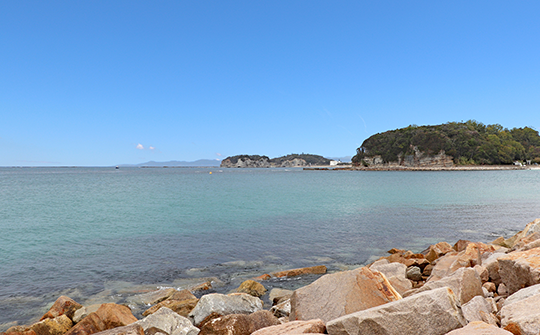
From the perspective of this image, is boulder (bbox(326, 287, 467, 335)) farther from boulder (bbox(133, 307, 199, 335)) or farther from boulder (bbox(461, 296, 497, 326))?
boulder (bbox(133, 307, 199, 335))

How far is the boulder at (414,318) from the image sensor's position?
4.37 metres

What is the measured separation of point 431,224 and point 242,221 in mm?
12880

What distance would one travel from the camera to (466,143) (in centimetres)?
16188

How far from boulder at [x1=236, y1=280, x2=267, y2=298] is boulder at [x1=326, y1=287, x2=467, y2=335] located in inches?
237

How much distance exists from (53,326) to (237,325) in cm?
465

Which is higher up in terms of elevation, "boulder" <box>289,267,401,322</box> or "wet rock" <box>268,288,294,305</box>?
"boulder" <box>289,267,401,322</box>

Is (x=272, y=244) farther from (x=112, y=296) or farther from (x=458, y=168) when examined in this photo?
(x=458, y=168)

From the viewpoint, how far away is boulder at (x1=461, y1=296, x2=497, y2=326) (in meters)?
4.95

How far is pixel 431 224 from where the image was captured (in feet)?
72.5

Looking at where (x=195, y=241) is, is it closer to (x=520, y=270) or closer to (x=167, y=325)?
(x=167, y=325)

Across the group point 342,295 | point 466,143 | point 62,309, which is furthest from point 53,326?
point 466,143

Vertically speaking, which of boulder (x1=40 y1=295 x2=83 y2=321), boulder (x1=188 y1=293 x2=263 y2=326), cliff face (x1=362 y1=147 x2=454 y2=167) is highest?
cliff face (x1=362 y1=147 x2=454 y2=167)

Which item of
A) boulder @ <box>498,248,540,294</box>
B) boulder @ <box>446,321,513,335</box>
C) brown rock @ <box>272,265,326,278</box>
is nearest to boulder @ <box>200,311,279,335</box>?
boulder @ <box>446,321,513,335</box>

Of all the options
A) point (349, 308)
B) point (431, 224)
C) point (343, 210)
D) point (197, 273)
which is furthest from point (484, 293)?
point (343, 210)
